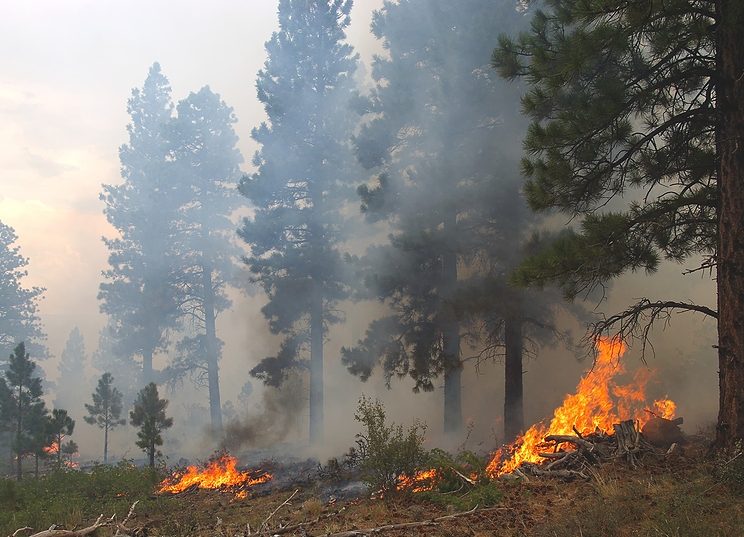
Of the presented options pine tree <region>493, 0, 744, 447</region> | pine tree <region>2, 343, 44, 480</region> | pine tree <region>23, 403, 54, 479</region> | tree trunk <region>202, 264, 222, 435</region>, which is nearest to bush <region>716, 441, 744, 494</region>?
pine tree <region>493, 0, 744, 447</region>

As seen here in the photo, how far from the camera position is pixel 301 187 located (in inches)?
917

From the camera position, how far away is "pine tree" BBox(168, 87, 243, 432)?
2995 centimetres

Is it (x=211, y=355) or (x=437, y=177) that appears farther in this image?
(x=211, y=355)

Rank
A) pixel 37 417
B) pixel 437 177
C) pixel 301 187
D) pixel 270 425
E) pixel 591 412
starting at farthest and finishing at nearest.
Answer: pixel 270 425, pixel 301 187, pixel 37 417, pixel 437 177, pixel 591 412

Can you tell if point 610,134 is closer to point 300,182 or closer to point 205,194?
point 300,182

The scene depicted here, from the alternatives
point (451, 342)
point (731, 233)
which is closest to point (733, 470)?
point (731, 233)

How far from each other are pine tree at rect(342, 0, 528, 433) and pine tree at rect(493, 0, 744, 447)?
18.6ft

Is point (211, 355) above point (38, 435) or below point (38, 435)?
above

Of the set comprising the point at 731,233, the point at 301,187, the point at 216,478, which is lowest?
the point at 216,478

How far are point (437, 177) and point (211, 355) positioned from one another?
1824cm

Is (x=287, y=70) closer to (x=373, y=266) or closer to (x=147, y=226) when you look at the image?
(x=373, y=266)

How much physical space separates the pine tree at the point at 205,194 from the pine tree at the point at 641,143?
23634 mm

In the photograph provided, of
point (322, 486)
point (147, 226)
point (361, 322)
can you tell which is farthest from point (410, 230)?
point (147, 226)

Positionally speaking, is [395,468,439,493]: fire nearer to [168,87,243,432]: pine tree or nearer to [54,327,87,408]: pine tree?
[168,87,243,432]: pine tree
